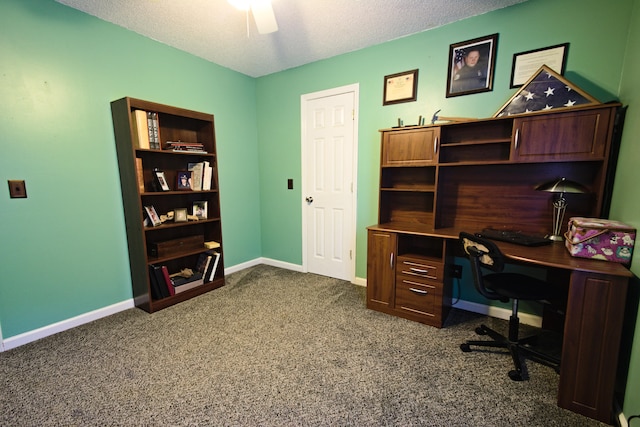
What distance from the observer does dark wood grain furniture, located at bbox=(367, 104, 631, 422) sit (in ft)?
4.36

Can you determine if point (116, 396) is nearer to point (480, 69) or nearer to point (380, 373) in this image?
point (380, 373)

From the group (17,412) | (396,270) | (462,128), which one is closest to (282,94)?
(462,128)

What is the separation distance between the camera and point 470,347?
1.89 metres

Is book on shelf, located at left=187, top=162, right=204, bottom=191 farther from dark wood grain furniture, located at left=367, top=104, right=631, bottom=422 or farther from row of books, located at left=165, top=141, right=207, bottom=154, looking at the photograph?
dark wood grain furniture, located at left=367, top=104, right=631, bottom=422

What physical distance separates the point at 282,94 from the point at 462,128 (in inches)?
85.5

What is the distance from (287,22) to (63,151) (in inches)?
82.9

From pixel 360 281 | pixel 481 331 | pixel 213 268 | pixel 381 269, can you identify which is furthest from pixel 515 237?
pixel 213 268

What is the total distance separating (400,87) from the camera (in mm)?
2574

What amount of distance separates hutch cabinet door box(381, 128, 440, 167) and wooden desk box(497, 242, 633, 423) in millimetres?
1186

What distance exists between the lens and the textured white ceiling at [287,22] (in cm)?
202

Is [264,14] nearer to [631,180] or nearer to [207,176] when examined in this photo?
[207,176]

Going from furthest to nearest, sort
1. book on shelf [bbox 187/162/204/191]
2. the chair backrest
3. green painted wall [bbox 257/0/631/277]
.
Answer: book on shelf [bbox 187/162/204/191]
green painted wall [bbox 257/0/631/277]
the chair backrest

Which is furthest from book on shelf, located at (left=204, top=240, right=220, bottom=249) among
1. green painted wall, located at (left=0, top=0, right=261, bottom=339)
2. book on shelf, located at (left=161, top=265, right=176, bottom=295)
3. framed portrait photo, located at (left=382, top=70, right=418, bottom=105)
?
framed portrait photo, located at (left=382, top=70, right=418, bottom=105)

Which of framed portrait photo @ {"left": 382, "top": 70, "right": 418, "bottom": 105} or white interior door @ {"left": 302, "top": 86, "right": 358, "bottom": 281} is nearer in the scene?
framed portrait photo @ {"left": 382, "top": 70, "right": 418, "bottom": 105}
